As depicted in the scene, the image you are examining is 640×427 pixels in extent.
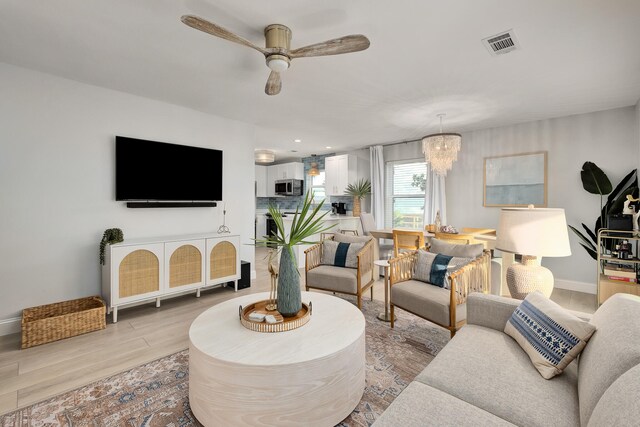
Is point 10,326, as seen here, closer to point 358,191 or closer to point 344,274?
point 344,274

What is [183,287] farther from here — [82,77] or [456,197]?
[456,197]

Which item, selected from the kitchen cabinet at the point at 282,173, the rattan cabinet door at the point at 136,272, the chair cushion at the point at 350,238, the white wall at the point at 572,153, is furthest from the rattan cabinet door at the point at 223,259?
the kitchen cabinet at the point at 282,173

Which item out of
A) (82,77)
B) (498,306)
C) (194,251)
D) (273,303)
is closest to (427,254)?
(498,306)

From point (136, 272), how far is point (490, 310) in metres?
3.21

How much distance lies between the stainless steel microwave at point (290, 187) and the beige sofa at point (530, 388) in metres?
6.36

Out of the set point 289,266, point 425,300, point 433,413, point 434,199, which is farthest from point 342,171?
point 433,413

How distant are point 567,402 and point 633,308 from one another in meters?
0.48

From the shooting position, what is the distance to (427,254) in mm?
2785

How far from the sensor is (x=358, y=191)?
6254 mm

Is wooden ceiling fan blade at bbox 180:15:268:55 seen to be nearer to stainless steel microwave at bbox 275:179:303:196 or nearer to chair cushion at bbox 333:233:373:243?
chair cushion at bbox 333:233:373:243

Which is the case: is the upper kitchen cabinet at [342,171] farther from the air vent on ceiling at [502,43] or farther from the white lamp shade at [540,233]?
the white lamp shade at [540,233]

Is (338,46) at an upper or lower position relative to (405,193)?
upper

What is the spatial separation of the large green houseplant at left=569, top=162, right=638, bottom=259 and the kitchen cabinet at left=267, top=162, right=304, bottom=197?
18.5ft

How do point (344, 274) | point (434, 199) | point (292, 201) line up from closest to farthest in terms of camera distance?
point (344, 274), point (434, 199), point (292, 201)
